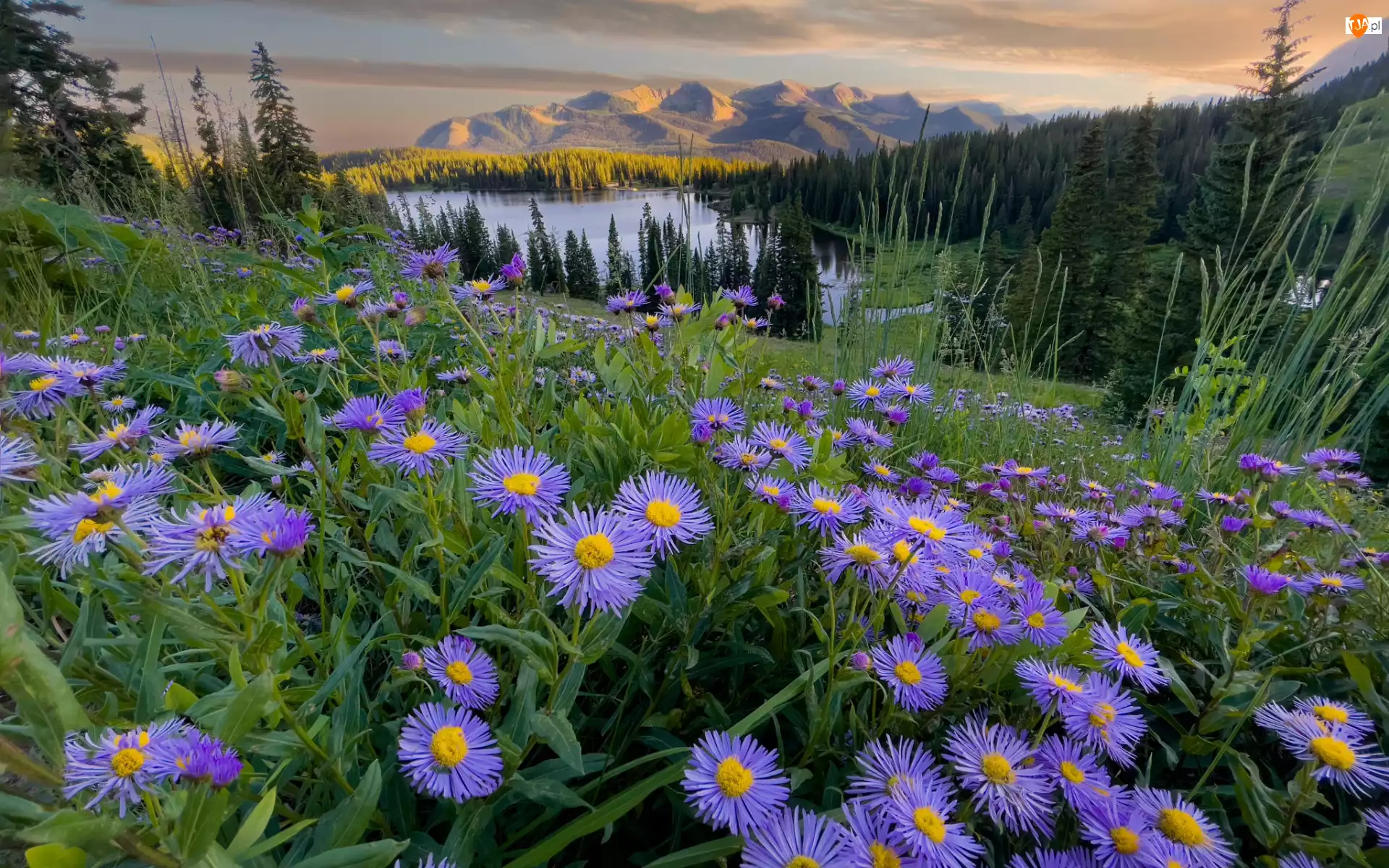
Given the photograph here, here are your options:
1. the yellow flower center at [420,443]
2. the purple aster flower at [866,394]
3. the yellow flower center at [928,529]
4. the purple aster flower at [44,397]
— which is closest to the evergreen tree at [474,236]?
the purple aster flower at [866,394]

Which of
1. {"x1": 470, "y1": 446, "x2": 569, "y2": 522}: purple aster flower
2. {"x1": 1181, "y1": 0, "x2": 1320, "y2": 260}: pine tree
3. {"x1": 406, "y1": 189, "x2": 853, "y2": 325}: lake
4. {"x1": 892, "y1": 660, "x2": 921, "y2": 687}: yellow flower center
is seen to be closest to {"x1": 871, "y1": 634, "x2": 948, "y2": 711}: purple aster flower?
{"x1": 892, "y1": 660, "x2": 921, "y2": 687}: yellow flower center

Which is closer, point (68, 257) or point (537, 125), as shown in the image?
point (68, 257)

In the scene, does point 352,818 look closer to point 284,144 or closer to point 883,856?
point 883,856

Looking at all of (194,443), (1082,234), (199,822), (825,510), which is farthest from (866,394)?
(1082,234)

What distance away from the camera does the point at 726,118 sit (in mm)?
131375

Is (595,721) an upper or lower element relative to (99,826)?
lower

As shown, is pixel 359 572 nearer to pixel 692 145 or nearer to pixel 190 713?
pixel 190 713

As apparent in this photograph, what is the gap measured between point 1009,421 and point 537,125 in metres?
119

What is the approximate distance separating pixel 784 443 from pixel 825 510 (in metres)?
0.16

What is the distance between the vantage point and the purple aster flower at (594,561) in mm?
627

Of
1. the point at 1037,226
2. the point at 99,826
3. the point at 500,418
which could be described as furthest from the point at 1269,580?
the point at 1037,226

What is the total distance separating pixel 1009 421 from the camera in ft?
9.34

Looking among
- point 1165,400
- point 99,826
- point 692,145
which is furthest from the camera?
point 1165,400

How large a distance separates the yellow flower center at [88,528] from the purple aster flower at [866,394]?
1402 mm
